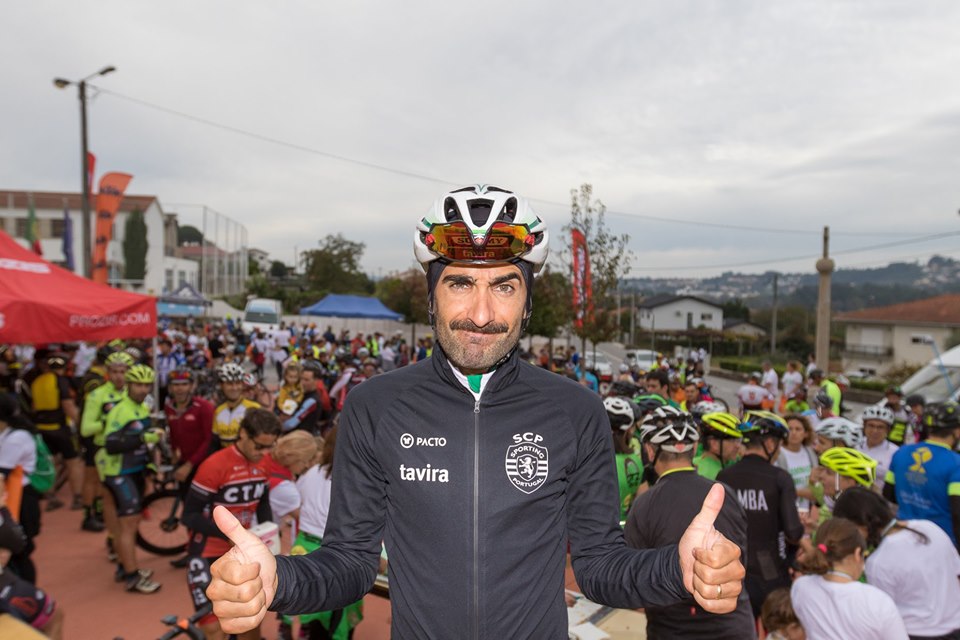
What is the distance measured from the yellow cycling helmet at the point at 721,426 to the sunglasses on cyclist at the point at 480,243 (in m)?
4.09

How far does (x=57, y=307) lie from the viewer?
7504 millimetres

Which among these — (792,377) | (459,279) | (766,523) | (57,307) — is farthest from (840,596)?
(792,377)

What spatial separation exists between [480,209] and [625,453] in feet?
13.8

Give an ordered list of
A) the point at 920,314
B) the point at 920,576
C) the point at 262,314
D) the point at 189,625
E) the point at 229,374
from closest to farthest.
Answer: the point at 920,576 < the point at 189,625 < the point at 229,374 < the point at 262,314 < the point at 920,314

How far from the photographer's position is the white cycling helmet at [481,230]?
1868 mm

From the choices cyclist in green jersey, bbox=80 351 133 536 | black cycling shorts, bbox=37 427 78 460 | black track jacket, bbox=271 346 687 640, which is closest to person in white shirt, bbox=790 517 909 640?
black track jacket, bbox=271 346 687 640

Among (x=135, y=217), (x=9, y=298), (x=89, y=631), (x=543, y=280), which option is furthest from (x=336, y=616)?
(x=135, y=217)

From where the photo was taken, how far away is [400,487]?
70.9 inches

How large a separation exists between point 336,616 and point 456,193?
12.2 ft

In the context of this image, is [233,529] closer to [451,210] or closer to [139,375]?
[451,210]

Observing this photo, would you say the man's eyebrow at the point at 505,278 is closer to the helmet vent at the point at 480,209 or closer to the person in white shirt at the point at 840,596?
the helmet vent at the point at 480,209

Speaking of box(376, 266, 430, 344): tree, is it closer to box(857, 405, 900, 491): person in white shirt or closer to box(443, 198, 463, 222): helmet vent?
box(857, 405, 900, 491): person in white shirt

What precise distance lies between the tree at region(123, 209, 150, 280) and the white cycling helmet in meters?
63.6

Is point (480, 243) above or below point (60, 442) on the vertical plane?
above
